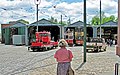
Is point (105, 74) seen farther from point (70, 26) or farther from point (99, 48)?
point (70, 26)

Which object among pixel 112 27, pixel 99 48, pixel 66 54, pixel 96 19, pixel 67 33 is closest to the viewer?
pixel 66 54

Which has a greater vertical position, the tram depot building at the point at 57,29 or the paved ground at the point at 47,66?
the tram depot building at the point at 57,29

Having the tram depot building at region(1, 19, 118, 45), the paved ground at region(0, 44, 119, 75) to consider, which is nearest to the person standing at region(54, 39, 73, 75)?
the paved ground at region(0, 44, 119, 75)

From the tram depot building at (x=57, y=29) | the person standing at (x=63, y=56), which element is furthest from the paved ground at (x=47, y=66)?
the tram depot building at (x=57, y=29)

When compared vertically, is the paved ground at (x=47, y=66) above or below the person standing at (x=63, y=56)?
below

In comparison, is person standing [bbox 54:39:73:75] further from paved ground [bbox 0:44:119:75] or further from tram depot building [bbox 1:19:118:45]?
tram depot building [bbox 1:19:118:45]

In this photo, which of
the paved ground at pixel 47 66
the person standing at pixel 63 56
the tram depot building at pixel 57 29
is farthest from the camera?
the tram depot building at pixel 57 29

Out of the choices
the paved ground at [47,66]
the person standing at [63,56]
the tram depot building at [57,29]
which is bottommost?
the paved ground at [47,66]

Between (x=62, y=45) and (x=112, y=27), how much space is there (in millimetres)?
56206

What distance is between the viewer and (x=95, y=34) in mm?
59906

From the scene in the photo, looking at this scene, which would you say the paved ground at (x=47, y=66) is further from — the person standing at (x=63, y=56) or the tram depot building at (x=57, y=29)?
the tram depot building at (x=57, y=29)

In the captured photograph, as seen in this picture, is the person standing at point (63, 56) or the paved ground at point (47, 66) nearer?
the person standing at point (63, 56)

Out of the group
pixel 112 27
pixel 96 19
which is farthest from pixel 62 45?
pixel 96 19

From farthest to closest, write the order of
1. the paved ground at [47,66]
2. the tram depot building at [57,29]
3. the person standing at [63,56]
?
the tram depot building at [57,29]
the paved ground at [47,66]
the person standing at [63,56]
